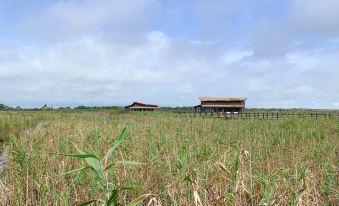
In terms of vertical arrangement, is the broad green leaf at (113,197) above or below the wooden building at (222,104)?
below

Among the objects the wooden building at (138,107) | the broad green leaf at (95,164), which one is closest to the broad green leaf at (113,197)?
the broad green leaf at (95,164)

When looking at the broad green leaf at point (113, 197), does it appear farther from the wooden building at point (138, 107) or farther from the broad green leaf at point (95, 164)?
the wooden building at point (138, 107)

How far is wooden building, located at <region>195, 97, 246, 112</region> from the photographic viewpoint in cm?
6546

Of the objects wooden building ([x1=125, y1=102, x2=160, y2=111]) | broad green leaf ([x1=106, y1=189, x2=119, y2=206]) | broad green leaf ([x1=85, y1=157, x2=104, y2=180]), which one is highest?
wooden building ([x1=125, y1=102, x2=160, y2=111])

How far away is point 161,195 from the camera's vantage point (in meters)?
4.63

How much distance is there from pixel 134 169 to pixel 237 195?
7.87 ft

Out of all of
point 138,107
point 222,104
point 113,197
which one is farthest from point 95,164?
point 138,107

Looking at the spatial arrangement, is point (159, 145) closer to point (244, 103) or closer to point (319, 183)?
point (319, 183)

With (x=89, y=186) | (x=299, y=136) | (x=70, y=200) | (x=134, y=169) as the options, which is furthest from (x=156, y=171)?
(x=299, y=136)

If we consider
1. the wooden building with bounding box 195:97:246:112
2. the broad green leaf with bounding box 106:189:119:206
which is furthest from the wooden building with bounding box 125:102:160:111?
the broad green leaf with bounding box 106:189:119:206

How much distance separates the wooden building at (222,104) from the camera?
215 feet

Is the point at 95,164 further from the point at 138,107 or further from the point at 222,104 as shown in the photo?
the point at 138,107

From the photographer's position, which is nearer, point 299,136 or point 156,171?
point 156,171

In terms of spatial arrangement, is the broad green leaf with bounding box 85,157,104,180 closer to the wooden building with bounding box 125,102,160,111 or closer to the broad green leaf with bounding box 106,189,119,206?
the broad green leaf with bounding box 106,189,119,206
